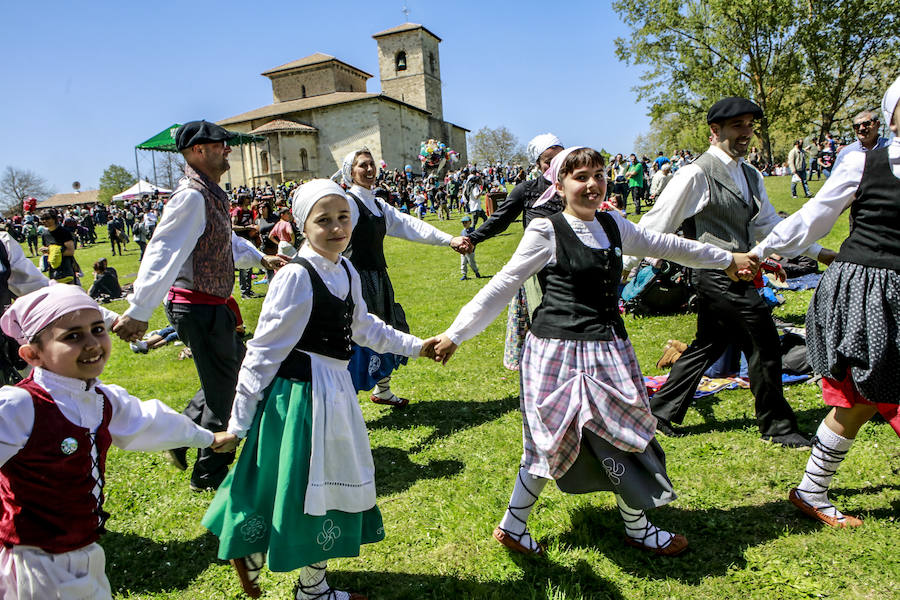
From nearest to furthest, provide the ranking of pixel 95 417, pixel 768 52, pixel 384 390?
pixel 95 417 < pixel 384 390 < pixel 768 52

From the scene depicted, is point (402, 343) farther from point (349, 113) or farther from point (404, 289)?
point (349, 113)

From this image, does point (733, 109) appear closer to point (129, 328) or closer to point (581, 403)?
point (581, 403)

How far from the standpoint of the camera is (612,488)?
9.70 ft

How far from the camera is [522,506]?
126 inches

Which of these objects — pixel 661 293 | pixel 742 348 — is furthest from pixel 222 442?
pixel 661 293

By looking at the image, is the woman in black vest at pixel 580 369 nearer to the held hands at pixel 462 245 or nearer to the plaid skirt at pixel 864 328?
the plaid skirt at pixel 864 328

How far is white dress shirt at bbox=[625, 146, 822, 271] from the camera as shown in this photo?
4.18 metres

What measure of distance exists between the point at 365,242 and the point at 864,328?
11.7ft

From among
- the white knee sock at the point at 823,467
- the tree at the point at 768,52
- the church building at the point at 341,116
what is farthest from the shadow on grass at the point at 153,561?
the church building at the point at 341,116

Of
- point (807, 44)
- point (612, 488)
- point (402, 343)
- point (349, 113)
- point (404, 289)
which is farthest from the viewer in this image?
point (349, 113)

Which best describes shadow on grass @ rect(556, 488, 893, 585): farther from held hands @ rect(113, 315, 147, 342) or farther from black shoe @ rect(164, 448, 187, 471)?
black shoe @ rect(164, 448, 187, 471)

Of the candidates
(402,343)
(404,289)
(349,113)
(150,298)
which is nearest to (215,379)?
(150,298)

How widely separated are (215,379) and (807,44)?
37.0m

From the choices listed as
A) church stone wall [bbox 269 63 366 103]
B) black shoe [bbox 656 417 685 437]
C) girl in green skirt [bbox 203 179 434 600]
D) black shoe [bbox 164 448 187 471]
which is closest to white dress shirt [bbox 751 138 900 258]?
black shoe [bbox 656 417 685 437]
